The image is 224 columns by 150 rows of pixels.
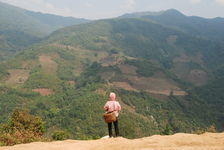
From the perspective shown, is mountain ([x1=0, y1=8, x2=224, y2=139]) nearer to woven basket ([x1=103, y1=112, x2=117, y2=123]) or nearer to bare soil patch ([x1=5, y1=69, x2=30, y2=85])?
bare soil patch ([x1=5, y1=69, x2=30, y2=85])

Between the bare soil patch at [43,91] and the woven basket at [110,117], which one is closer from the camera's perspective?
the woven basket at [110,117]

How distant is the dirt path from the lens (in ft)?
45.9

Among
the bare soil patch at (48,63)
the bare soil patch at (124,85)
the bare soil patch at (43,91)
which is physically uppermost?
the bare soil patch at (48,63)

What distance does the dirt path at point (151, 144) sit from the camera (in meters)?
14.0

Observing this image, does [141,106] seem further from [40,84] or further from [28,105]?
[40,84]

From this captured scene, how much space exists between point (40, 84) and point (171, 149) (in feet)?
454

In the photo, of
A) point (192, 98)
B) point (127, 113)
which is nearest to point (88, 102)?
point (127, 113)

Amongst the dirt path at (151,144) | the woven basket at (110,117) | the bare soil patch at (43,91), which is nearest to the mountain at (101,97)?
the bare soil patch at (43,91)

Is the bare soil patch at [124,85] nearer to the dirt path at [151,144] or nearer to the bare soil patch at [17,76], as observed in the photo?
the bare soil patch at [17,76]

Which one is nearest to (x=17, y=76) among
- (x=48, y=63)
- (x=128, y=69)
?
(x=48, y=63)

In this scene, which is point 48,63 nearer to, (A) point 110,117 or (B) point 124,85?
(B) point 124,85

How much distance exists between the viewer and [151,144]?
14734mm

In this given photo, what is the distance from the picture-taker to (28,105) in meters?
114

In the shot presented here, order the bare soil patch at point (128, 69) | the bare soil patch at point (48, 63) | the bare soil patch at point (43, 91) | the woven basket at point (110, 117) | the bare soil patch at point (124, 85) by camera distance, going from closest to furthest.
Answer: the woven basket at point (110, 117)
the bare soil patch at point (124, 85)
the bare soil patch at point (43, 91)
the bare soil patch at point (128, 69)
the bare soil patch at point (48, 63)
